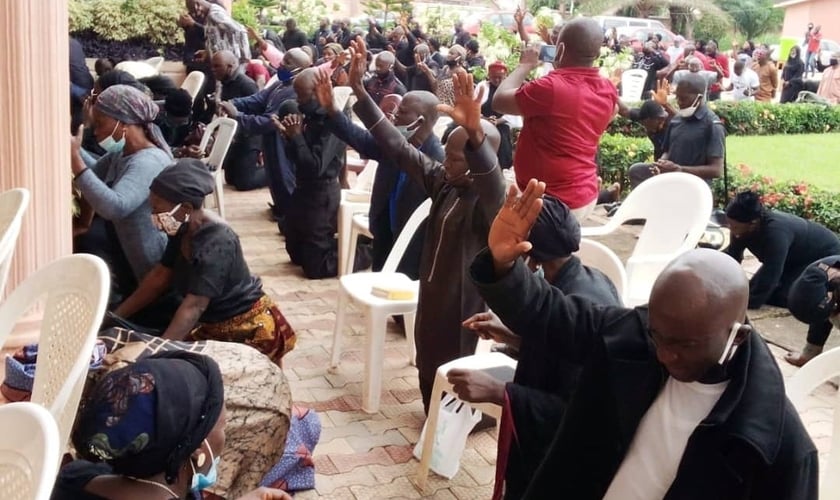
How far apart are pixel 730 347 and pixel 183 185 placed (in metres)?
2.51

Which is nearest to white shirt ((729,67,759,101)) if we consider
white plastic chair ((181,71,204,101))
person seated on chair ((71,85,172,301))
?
white plastic chair ((181,71,204,101))

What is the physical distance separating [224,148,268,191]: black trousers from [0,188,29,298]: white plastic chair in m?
6.44

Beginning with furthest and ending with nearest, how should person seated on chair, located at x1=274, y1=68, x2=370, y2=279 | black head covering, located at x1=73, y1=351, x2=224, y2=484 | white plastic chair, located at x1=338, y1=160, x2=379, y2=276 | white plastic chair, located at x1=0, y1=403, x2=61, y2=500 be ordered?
person seated on chair, located at x1=274, y1=68, x2=370, y2=279 → white plastic chair, located at x1=338, y1=160, x2=379, y2=276 → black head covering, located at x1=73, y1=351, x2=224, y2=484 → white plastic chair, located at x1=0, y1=403, x2=61, y2=500

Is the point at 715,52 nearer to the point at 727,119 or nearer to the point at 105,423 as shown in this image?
the point at 727,119

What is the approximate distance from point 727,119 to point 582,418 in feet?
46.8

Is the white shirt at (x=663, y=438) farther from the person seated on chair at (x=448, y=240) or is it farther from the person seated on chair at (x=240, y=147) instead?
the person seated on chair at (x=240, y=147)

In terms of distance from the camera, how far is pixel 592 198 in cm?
493

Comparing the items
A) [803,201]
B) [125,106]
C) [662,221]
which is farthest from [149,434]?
[803,201]

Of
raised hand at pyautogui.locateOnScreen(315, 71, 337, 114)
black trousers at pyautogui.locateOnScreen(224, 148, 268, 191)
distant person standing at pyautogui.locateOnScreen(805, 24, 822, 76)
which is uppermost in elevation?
raised hand at pyautogui.locateOnScreen(315, 71, 337, 114)

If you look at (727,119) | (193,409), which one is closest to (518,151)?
(193,409)

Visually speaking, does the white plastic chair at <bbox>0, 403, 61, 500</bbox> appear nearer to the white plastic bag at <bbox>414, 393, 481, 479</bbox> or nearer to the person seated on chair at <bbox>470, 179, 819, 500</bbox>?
the person seated on chair at <bbox>470, 179, 819, 500</bbox>

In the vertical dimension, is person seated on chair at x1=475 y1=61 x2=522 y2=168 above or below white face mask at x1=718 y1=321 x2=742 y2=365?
below

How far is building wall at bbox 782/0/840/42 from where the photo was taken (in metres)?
37.1

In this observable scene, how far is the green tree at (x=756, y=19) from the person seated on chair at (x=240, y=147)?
A: 40.7 metres
